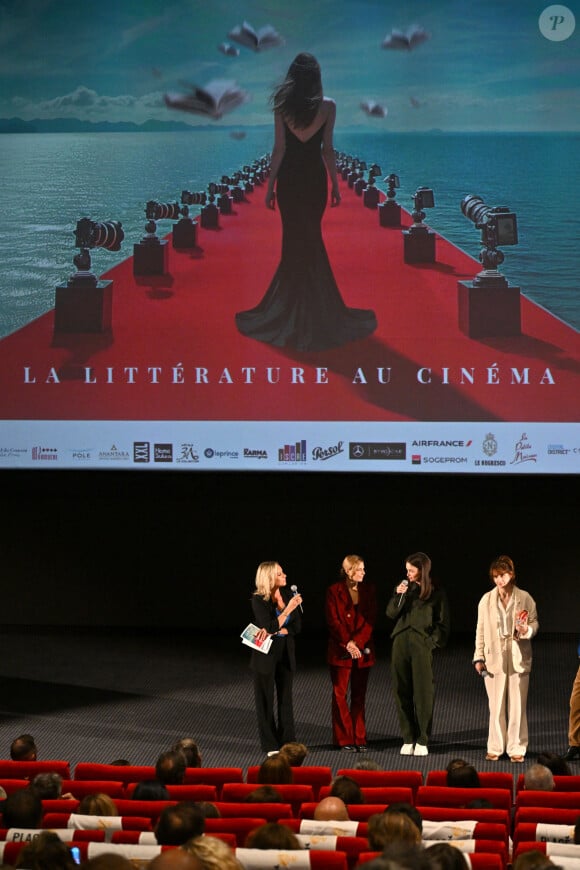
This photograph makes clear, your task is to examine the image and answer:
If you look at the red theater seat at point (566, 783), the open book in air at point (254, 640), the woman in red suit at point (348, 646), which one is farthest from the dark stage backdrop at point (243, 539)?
the red theater seat at point (566, 783)

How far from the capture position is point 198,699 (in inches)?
383

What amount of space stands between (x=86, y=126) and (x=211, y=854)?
833 cm

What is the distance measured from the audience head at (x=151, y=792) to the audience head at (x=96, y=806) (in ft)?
1.15

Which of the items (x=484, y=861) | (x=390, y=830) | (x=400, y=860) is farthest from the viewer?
(x=484, y=861)

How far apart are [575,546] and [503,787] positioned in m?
5.25

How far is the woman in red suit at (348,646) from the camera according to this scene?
841 centimetres

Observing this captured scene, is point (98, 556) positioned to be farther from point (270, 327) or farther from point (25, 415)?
point (270, 327)

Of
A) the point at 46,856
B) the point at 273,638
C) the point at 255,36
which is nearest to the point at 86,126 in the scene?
the point at 255,36

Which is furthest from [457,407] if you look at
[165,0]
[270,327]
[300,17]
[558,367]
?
[165,0]

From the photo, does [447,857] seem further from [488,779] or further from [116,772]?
[116,772]

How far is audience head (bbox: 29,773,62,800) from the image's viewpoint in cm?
582

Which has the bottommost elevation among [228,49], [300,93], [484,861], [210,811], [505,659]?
[484,861]

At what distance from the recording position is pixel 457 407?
10.3 m

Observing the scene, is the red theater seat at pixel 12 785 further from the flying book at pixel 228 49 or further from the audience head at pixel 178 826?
the flying book at pixel 228 49
